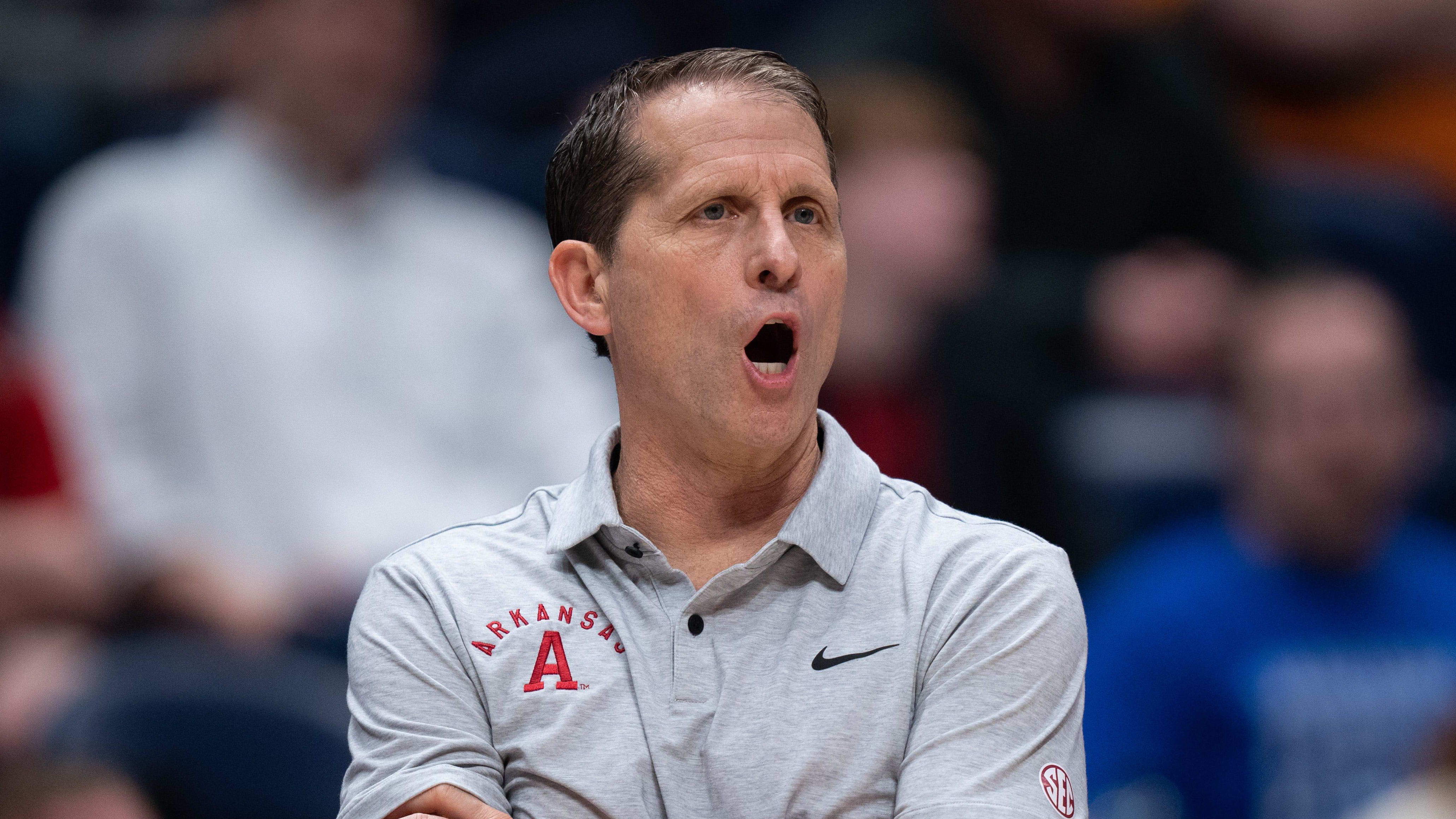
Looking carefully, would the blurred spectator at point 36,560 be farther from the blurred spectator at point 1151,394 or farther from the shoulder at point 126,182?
the blurred spectator at point 1151,394

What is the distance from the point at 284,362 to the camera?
432cm

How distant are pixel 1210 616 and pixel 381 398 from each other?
7.23 feet

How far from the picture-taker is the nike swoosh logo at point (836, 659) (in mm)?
1804

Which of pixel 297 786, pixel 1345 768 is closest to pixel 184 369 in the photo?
pixel 297 786

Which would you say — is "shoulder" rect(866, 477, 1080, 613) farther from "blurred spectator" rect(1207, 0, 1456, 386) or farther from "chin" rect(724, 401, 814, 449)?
"blurred spectator" rect(1207, 0, 1456, 386)

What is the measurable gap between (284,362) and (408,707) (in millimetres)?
2657

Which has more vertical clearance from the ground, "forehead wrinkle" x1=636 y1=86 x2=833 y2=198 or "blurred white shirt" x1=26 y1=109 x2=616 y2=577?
"forehead wrinkle" x1=636 y1=86 x2=833 y2=198

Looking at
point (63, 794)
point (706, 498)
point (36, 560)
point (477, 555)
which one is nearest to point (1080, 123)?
point (36, 560)

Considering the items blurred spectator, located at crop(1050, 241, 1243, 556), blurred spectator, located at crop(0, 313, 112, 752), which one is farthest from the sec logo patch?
blurred spectator, located at crop(1050, 241, 1243, 556)

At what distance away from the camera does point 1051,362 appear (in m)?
5.10

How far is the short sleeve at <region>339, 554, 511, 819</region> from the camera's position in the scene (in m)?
1.76

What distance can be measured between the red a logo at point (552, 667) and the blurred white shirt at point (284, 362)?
7.69 feet

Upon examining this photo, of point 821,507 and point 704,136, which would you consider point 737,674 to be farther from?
point 704,136

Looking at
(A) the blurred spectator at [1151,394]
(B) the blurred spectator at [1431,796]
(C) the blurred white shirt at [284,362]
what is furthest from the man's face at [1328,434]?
(C) the blurred white shirt at [284,362]
